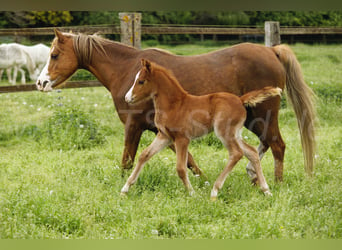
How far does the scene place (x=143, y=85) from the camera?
4.57 meters

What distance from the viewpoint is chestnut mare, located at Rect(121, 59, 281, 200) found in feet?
14.6

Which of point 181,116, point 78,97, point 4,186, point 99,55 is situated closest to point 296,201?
point 181,116

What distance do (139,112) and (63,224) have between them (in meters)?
1.71

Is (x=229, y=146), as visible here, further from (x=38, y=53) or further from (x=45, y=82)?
(x=38, y=53)

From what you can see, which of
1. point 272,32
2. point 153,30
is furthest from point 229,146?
point 272,32

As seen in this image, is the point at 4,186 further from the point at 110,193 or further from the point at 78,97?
the point at 78,97

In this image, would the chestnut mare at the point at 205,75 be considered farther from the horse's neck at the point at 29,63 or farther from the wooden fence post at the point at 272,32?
the horse's neck at the point at 29,63

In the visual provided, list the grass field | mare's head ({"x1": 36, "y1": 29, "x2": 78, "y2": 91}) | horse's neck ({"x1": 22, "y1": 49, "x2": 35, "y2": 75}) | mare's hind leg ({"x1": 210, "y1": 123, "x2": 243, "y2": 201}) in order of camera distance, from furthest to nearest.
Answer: horse's neck ({"x1": 22, "y1": 49, "x2": 35, "y2": 75}) < mare's head ({"x1": 36, "y1": 29, "x2": 78, "y2": 91}) < mare's hind leg ({"x1": 210, "y1": 123, "x2": 243, "y2": 201}) < the grass field

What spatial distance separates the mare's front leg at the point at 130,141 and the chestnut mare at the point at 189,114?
580mm

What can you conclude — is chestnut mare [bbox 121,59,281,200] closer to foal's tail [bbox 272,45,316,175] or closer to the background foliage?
foal's tail [bbox 272,45,316,175]

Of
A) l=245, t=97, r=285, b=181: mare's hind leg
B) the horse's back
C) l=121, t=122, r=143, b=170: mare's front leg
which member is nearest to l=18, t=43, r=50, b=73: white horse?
l=121, t=122, r=143, b=170: mare's front leg

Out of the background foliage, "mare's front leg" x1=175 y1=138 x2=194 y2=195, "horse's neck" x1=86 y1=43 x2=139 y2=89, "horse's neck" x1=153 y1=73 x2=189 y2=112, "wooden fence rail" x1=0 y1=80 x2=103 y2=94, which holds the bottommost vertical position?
"mare's front leg" x1=175 y1=138 x2=194 y2=195

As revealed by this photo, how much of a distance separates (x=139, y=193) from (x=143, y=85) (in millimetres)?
1145

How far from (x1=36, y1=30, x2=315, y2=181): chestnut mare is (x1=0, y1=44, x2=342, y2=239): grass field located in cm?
49
